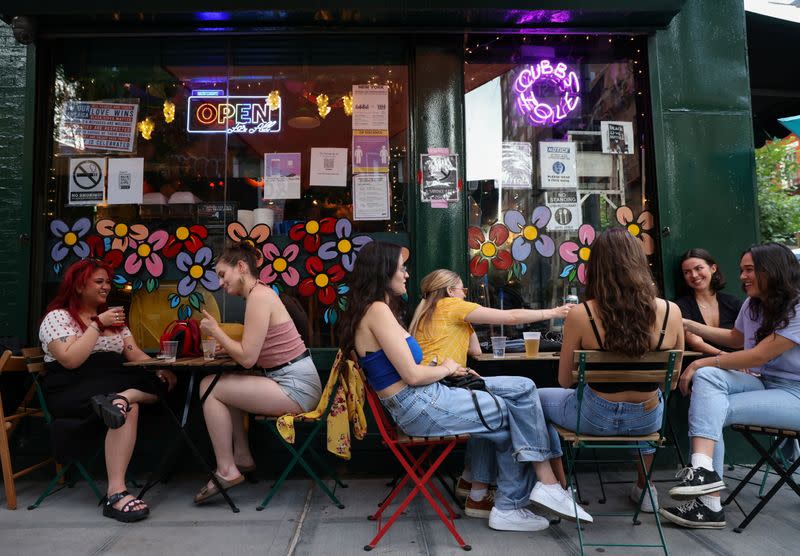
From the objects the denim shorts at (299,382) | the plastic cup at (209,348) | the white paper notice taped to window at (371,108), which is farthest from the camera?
the white paper notice taped to window at (371,108)

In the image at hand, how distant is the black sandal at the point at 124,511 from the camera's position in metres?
3.51

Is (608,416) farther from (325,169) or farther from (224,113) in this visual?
(224,113)

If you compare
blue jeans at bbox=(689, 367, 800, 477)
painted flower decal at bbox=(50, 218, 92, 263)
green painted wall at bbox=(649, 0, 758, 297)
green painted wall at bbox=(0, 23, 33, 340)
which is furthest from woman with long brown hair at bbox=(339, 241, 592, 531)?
green painted wall at bbox=(0, 23, 33, 340)

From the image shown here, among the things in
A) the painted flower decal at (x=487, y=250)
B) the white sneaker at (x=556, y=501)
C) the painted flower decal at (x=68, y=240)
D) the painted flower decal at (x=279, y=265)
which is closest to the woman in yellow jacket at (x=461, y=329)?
the white sneaker at (x=556, y=501)

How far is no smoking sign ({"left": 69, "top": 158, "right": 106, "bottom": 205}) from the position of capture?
4871 mm

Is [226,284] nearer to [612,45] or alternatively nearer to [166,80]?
[166,80]

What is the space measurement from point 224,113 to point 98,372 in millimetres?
2440

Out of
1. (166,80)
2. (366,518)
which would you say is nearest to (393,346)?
(366,518)

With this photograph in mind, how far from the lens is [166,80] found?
16.6 feet

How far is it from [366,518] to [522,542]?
963mm

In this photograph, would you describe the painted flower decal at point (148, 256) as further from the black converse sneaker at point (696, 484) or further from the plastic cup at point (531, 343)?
the black converse sneaker at point (696, 484)

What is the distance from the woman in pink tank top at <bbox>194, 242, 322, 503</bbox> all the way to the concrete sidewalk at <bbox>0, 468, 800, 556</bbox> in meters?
0.33

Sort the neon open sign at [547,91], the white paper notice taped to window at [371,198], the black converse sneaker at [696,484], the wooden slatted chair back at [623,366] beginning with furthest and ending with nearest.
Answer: the neon open sign at [547,91] → the white paper notice taped to window at [371,198] → the black converse sneaker at [696,484] → the wooden slatted chair back at [623,366]

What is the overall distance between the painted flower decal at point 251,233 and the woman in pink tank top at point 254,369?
0.82 meters
